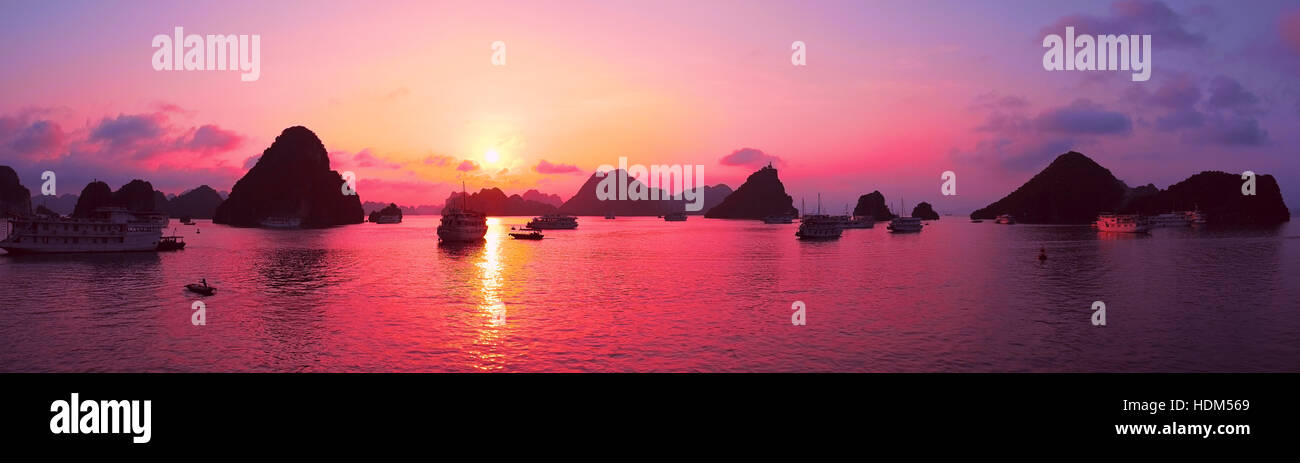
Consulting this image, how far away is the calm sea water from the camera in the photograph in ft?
79.6

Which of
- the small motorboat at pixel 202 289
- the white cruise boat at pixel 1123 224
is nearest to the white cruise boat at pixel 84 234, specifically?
the small motorboat at pixel 202 289

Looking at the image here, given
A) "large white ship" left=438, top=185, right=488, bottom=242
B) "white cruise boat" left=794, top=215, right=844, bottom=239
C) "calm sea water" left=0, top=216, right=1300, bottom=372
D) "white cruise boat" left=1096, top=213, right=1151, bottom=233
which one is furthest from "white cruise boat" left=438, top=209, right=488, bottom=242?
"white cruise boat" left=1096, top=213, right=1151, bottom=233

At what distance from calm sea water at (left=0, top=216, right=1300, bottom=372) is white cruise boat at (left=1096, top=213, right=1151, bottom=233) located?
327ft

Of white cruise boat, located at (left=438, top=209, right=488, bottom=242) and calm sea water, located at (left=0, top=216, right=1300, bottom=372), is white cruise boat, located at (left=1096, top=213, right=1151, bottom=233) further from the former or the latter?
white cruise boat, located at (left=438, top=209, right=488, bottom=242)

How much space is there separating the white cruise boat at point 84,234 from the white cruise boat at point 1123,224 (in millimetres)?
196755

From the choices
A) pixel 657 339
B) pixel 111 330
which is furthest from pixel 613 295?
pixel 111 330

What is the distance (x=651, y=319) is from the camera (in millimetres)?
33750

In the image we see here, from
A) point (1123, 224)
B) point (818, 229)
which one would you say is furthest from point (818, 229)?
point (1123, 224)

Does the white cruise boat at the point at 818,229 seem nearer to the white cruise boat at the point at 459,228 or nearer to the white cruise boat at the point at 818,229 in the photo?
the white cruise boat at the point at 818,229

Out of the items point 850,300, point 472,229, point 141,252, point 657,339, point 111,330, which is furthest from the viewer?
point 472,229
